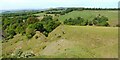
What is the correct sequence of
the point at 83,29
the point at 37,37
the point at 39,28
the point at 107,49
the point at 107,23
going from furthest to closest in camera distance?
the point at 107,23 < the point at 39,28 < the point at 37,37 < the point at 83,29 < the point at 107,49

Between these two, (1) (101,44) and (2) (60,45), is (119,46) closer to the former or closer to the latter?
(1) (101,44)

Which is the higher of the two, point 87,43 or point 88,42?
point 88,42

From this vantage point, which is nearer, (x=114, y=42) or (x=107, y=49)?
(x=107, y=49)

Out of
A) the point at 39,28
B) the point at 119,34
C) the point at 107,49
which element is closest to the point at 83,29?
the point at 119,34

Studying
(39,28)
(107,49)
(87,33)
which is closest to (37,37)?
(39,28)

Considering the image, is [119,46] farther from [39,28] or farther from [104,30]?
[39,28]

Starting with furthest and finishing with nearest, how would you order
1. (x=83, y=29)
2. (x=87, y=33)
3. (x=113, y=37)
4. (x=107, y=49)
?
1. (x=83, y=29)
2. (x=87, y=33)
3. (x=113, y=37)
4. (x=107, y=49)

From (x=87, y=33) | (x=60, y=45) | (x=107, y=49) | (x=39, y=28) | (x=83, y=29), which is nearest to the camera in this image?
(x=107, y=49)

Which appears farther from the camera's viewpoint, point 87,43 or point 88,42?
point 88,42

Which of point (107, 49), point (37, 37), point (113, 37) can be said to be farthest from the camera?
point (37, 37)
